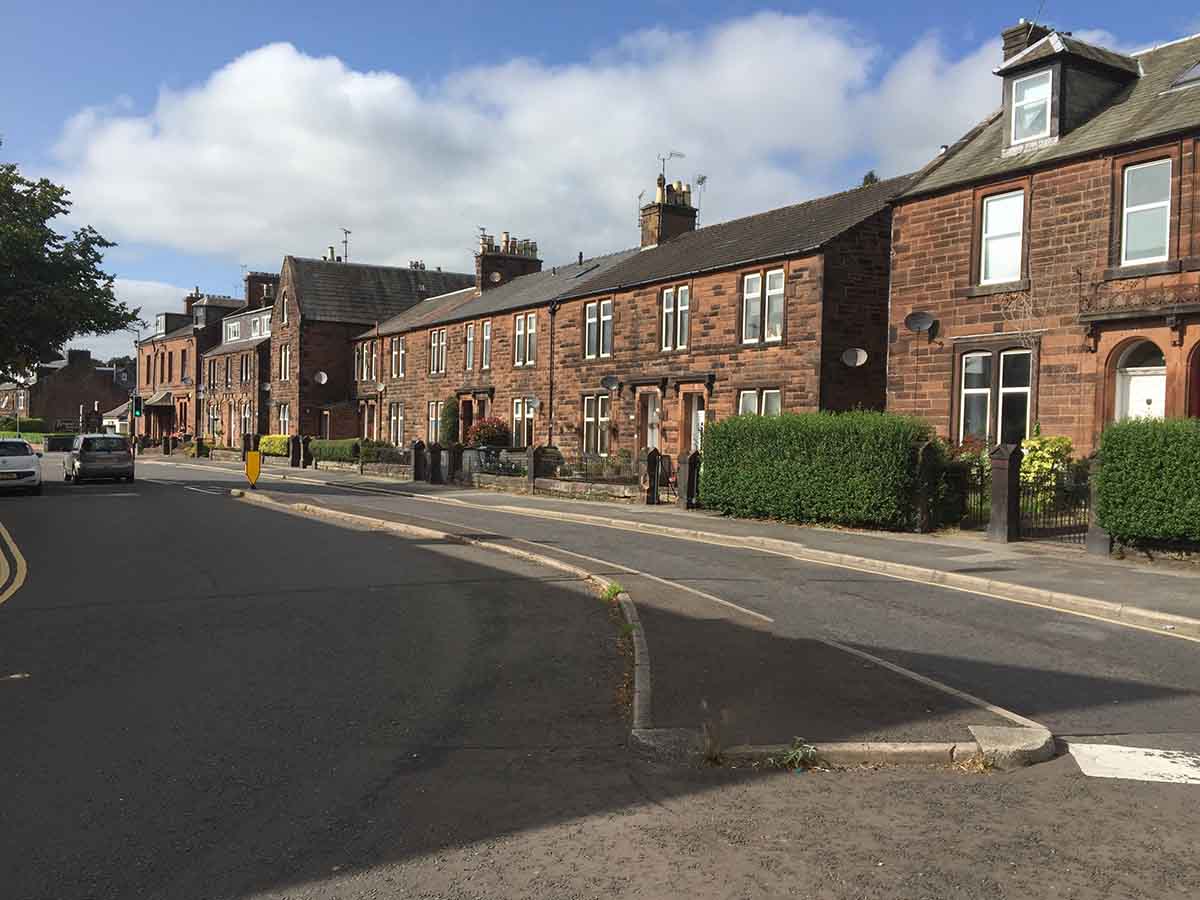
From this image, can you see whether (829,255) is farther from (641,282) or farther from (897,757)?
(897,757)

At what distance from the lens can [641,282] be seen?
105 feet

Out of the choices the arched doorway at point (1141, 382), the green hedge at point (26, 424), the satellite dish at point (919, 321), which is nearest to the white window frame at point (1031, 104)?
the satellite dish at point (919, 321)

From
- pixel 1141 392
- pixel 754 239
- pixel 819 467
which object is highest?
pixel 754 239

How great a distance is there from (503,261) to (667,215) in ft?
48.4

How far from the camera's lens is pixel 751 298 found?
→ 27859mm

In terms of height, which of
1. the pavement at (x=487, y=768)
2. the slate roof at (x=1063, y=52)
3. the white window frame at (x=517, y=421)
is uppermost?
the slate roof at (x=1063, y=52)

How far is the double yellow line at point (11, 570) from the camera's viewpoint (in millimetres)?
11867

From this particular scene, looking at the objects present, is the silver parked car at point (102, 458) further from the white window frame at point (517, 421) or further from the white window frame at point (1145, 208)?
the white window frame at point (1145, 208)

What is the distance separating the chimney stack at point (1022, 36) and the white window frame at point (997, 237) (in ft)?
11.4

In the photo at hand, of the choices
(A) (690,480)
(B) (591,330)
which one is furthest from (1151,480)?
(B) (591,330)

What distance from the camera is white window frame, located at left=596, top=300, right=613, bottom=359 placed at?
34.0m

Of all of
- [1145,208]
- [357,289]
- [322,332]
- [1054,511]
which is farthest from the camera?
[357,289]

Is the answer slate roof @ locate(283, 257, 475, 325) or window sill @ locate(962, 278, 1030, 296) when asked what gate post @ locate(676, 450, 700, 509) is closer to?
window sill @ locate(962, 278, 1030, 296)

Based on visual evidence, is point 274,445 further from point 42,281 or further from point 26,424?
point 26,424
